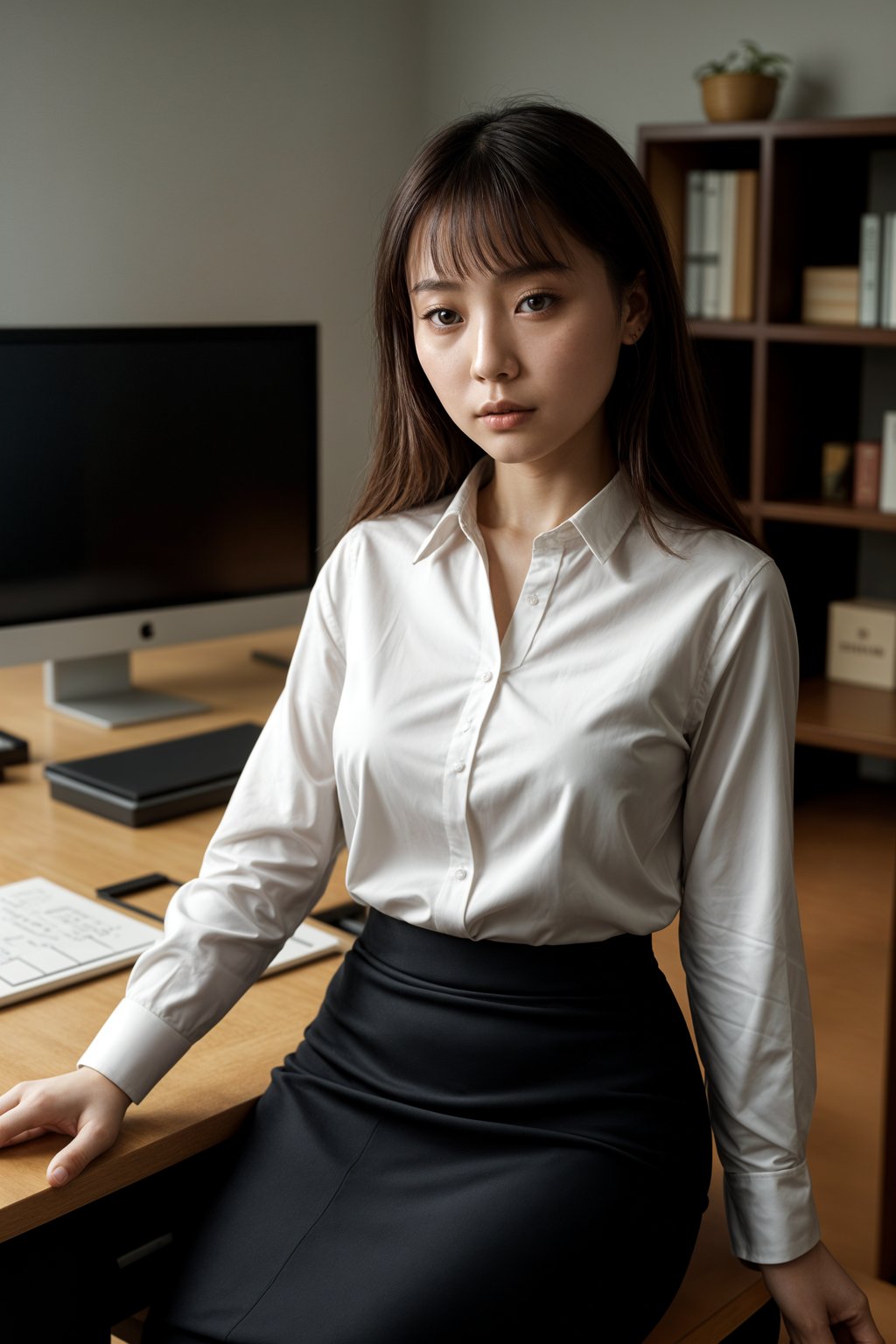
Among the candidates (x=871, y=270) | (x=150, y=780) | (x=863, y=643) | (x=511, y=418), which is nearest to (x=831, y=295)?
(x=871, y=270)

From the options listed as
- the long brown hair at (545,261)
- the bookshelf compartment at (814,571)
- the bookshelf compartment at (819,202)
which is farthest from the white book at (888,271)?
the long brown hair at (545,261)

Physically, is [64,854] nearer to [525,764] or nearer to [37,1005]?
[37,1005]

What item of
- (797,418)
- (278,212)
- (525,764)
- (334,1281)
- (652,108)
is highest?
(652,108)

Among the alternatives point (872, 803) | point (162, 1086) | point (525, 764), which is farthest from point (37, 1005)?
point (872, 803)

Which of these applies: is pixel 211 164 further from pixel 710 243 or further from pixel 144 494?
pixel 144 494

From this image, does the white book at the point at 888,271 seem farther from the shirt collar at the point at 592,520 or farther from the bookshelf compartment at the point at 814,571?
the shirt collar at the point at 592,520

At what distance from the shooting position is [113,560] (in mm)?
2111

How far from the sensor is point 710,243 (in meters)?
3.08

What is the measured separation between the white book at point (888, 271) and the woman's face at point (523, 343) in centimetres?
189

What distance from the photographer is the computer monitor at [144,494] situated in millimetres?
1994

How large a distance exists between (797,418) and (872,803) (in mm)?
825

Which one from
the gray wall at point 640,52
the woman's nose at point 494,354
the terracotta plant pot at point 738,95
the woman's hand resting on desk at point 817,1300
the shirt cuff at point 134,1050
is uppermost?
the gray wall at point 640,52

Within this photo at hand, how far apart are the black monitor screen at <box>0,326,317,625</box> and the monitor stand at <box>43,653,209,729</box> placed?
0.13 metres

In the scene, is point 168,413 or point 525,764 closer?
point 525,764
